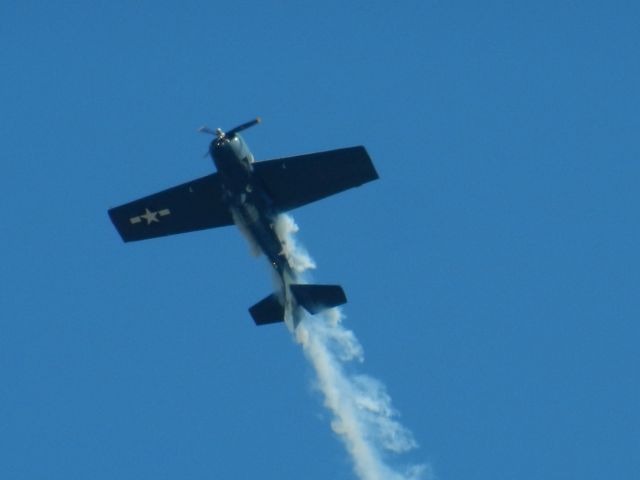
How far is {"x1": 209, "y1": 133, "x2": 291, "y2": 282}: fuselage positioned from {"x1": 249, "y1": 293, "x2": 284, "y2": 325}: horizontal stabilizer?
1.13 meters

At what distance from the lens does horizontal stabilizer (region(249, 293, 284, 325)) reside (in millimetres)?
62875

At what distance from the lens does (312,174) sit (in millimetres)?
61156

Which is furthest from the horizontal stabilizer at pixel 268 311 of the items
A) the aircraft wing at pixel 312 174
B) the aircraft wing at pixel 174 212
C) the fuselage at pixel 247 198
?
the aircraft wing at pixel 312 174

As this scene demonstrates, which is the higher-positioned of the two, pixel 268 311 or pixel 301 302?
pixel 301 302

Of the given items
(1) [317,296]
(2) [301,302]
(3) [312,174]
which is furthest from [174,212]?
(1) [317,296]

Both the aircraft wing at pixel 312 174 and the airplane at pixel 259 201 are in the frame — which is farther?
the aircraft wing at pixel 312 174

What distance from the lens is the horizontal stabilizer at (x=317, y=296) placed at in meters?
62.1

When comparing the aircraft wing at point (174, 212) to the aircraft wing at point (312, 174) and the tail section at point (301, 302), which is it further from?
the tail section at point (301, 302)

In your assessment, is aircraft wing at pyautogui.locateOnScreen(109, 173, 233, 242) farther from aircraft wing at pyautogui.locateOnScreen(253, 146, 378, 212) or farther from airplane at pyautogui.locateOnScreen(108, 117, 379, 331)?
aircraft wing at pyautogui.locateOnScreen(253, 146, 378, 212)

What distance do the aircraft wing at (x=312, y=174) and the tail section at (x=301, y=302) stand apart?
124 inches

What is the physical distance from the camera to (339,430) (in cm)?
6353

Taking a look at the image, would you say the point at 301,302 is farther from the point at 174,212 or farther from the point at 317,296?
the point at 174,212

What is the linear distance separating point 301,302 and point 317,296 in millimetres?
766

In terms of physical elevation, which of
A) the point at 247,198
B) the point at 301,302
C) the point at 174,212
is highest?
the point at 174,212
